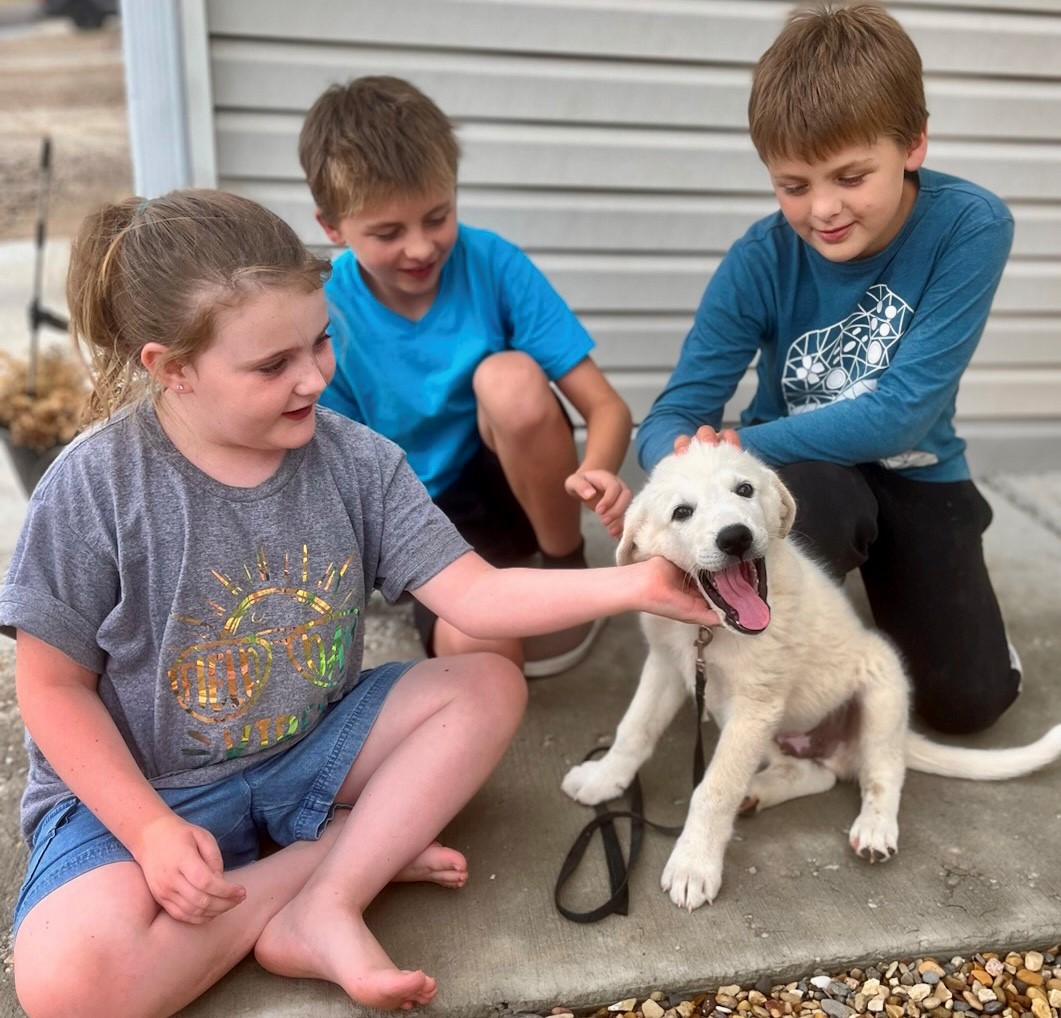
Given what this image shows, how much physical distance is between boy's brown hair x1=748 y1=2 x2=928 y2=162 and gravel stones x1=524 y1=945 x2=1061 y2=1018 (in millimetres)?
1766

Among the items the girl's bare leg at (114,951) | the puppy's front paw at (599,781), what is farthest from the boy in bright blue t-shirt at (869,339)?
the girl's bare leg at (114,951)

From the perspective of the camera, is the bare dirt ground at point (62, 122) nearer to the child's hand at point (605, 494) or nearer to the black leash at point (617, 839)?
the child's hand at point (605, 494)

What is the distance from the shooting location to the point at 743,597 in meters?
2.12

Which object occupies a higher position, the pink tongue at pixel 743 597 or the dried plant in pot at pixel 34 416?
the pink tongue at pixel 743 597

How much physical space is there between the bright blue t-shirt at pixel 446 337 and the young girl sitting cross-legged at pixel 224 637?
30.0 inches

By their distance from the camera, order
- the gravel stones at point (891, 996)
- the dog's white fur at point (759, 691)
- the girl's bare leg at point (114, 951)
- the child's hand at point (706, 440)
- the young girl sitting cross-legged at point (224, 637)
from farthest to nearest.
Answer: the child's hand at point (706, 440) → the dog's white fur at point (759, 691) → the gravel stones at point (891, 996) → the young girl sitting cross-legged at point (224, 637) → the girl's bare leg at point (114, 951)

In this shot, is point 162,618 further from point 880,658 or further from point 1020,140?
point 1020,140

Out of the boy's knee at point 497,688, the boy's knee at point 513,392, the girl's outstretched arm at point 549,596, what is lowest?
the boy's knee at point 497,688

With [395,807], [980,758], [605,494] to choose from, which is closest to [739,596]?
[605,494]

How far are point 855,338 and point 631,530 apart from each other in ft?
3.22

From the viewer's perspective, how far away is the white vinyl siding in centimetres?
364

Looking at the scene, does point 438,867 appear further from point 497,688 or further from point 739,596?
point 739,596

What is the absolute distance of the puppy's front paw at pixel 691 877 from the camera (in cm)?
221

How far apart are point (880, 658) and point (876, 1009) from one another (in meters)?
0.76
